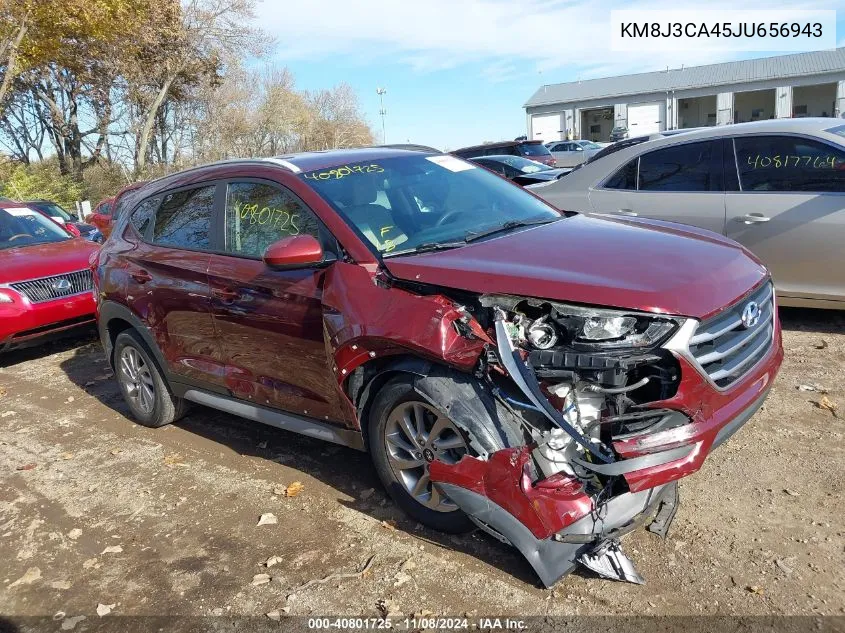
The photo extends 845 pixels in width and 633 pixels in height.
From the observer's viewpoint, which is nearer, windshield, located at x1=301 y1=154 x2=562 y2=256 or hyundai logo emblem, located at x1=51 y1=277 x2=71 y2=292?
windshield, located at x1=301 y1=154 x2=562 y2=256

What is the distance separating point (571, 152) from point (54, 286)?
2412cm

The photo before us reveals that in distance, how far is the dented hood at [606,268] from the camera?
2893 millimetres

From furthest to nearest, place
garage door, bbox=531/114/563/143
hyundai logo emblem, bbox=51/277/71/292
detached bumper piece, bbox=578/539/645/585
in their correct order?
garage door, bbox=531/114/563/143, hyundai logo emblem, bbox=51/277/71/292, detached bumper piece, bbox=578/539/645/585

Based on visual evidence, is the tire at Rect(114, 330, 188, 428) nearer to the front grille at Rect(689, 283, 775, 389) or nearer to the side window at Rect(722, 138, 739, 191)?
the front grille at Rect(689, 283, 775, 389)

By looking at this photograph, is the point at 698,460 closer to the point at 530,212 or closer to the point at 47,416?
the point at 530,212

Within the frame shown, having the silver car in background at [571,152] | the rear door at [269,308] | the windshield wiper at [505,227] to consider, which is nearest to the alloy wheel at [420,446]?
the rear door at [269,308]

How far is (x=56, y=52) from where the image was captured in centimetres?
2486

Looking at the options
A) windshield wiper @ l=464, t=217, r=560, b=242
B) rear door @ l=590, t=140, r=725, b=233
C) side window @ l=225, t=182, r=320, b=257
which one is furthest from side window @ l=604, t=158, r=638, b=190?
side window @ l=225, t=182, r=320, b=257

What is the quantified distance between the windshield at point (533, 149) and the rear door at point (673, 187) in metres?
14.1

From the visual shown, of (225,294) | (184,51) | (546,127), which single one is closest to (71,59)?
(184,51)

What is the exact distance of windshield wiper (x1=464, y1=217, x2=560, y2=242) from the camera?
12.5ft

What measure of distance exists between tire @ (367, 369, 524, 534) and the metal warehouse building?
47.2 metres

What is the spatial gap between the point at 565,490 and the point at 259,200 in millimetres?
2531

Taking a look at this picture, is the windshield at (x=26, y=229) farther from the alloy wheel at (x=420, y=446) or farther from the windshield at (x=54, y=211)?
the alloy wheel at (x=420, y=446)
